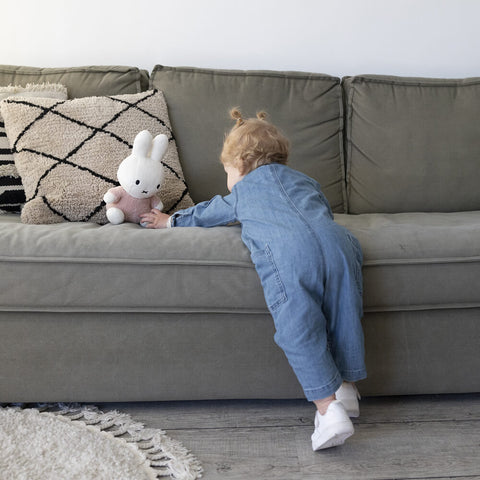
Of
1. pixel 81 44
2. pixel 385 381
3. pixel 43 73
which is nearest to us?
pixel 385 381

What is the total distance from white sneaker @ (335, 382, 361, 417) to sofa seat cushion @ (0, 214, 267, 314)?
0.83ft

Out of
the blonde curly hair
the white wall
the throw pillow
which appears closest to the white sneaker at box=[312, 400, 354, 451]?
the blonde curly hair

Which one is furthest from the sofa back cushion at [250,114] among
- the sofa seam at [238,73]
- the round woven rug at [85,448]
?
the round woven rug at [85,448]

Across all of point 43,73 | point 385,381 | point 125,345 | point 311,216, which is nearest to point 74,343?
point 125,345

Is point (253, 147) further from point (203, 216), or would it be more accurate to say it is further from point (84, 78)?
point (84, 78)

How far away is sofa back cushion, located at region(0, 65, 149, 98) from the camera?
1.89 m

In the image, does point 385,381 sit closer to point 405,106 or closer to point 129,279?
point 129,279

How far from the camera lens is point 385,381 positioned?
1347 mm

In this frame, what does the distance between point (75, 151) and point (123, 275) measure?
622 mm

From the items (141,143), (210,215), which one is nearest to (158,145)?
(141,143)

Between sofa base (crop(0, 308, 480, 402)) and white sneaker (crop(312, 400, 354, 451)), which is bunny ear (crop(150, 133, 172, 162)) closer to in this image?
sofa base (crop(0, 308, 480, 402))

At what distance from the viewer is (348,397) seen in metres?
1.21

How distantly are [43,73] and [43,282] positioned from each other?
1009 mm

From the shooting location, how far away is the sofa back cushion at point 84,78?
189cm
